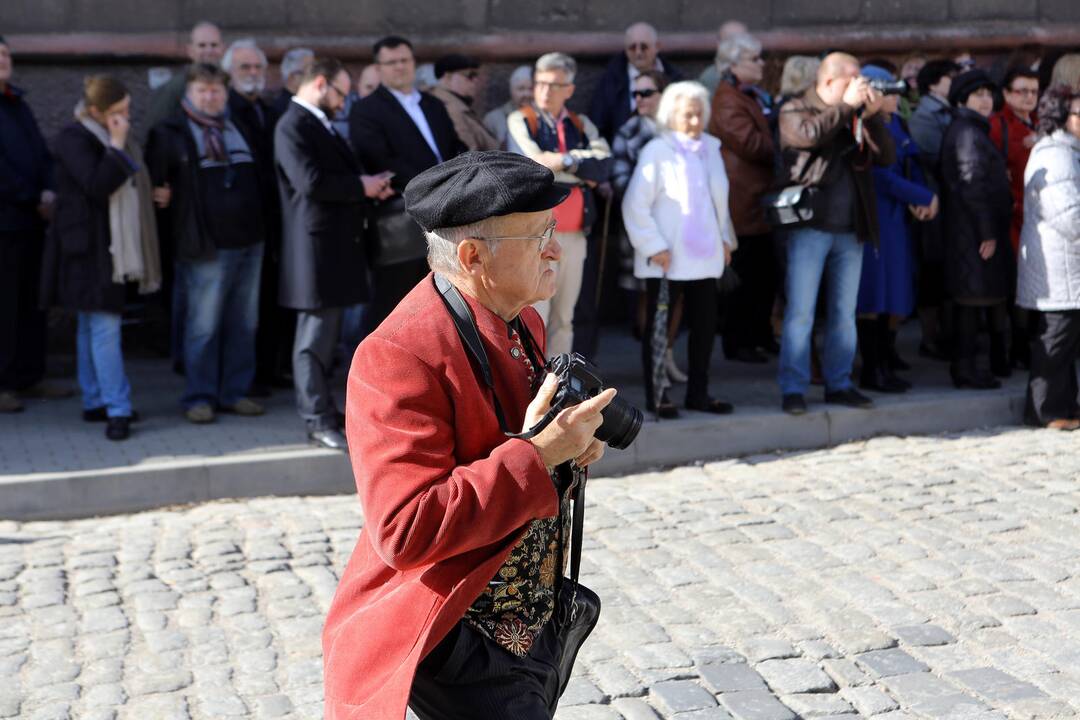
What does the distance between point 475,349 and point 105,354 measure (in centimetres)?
540

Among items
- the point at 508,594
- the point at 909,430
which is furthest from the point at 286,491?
the point at 508,594

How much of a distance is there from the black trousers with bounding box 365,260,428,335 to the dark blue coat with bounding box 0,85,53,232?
195 centimetres

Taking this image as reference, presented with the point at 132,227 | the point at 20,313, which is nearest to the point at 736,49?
the point at 132,227

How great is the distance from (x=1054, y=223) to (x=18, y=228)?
573 cm

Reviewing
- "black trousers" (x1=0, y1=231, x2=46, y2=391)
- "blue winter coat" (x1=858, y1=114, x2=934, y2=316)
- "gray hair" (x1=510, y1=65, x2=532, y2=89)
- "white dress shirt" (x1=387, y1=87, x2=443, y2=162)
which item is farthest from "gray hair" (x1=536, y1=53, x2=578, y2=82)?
"black trousers" (x1=0, y1=231, x2=46, y2=391)

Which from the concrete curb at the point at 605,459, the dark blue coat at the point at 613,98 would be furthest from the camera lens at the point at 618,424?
the dark blue coat at the point at 613,98

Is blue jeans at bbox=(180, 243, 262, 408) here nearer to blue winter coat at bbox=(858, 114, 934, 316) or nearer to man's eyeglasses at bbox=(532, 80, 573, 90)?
man's eyeglasses at bbox=(532, 80, 573, 90)

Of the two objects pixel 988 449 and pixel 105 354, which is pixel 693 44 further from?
pixel 105 354

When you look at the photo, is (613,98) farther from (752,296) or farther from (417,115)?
(417,115)

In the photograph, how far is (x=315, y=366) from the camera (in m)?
7.81

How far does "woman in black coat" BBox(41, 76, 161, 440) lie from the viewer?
7719mm

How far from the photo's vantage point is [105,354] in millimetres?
7895

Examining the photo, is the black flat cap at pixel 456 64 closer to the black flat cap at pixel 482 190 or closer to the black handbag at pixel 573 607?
the black handbag at pixel 573 607

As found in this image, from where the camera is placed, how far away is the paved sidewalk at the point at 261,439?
7090 millimetres
